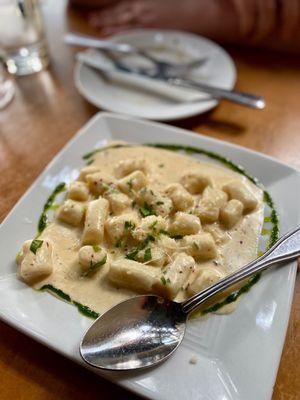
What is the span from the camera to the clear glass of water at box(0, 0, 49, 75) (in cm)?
154

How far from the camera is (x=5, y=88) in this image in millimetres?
1574

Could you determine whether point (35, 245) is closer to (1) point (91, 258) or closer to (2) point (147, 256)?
(1) point (91, 258)

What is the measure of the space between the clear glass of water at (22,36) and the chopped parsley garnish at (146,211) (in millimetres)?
1019

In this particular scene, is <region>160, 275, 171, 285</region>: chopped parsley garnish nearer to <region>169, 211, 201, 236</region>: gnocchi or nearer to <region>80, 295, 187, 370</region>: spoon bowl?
<region>80, 295, 187, 370</region>: spoon bowl

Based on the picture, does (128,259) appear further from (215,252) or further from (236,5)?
(236,5)

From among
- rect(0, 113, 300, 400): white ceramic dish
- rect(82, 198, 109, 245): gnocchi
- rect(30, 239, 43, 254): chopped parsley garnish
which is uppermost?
rect(30, 239, 43, 254): chopped parsley garnish

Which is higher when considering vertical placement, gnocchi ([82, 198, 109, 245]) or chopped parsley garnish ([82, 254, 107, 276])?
gnocchi ([82, 198, 109, 245])

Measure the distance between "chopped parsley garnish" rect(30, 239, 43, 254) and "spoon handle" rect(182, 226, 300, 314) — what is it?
0.33 metres

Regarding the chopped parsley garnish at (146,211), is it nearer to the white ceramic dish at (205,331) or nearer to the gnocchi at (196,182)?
the gnocchi at (196,182)

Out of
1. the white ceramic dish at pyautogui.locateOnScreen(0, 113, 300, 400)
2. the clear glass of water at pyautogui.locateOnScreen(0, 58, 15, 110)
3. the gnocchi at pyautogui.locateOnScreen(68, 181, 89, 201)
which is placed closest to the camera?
the white ceramic dish at pyautogui.locateOnScreen(0, 113, 300, 400)

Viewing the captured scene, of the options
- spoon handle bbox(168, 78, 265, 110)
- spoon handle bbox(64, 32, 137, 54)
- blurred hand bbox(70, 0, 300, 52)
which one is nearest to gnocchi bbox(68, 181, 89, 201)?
spoon handle bbox(168, 78, 265, 110)

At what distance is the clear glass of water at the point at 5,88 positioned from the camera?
1.53m

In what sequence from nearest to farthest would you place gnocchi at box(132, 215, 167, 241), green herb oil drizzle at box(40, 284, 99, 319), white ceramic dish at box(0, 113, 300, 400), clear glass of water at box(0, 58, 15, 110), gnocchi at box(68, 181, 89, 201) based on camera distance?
white ceramic dish at box(0, 113, 300, 400) < green herb oil drizzle at box(40, 284, 99, 319) < gnocchi at box(132, 215, 167, 241) < gnocchi at box(68, 181, 89, 201) < clear glass of water at box(0, 58, 15, 110)

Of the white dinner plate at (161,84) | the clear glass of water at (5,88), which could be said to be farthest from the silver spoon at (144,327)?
the clear glass of water at (5,88)
